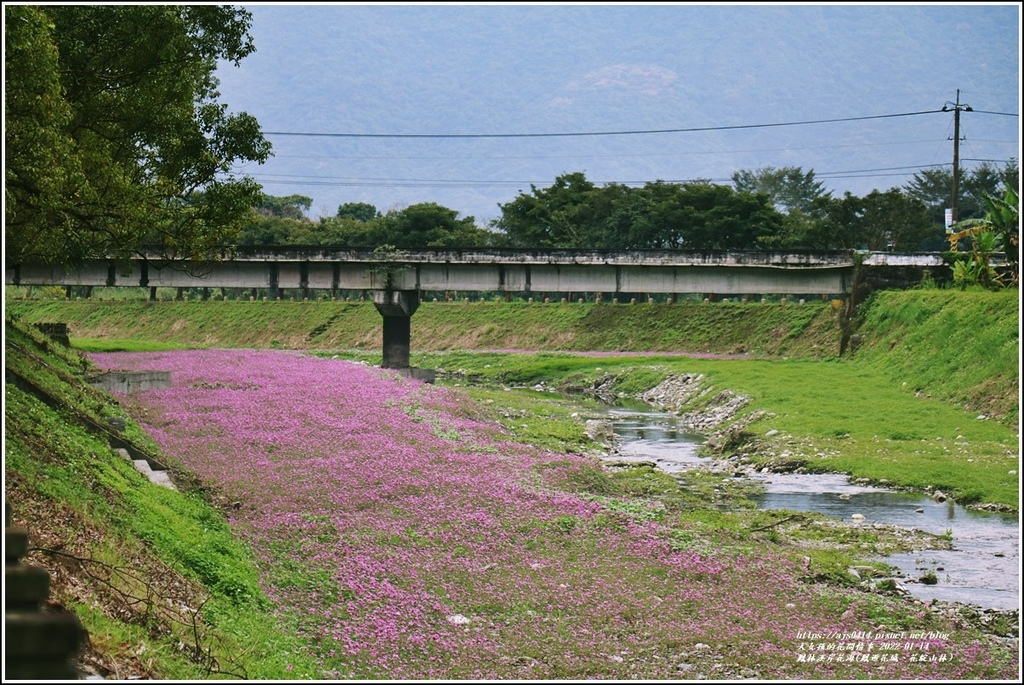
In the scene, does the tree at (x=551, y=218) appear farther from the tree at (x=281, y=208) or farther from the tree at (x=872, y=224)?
the tree at (x=281, y=208)

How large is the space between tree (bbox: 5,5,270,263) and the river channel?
11.9 meters

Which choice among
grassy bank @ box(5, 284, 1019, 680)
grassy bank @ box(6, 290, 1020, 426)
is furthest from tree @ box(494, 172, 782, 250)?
grassy bank @ box(5, 284, 1019, 680)

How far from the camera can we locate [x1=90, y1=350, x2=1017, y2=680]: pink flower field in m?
11.7

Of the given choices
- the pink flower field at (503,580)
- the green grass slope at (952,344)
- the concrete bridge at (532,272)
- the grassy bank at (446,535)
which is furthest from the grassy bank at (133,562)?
the concrete bridge at (532,272)

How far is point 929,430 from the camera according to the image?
28.8m

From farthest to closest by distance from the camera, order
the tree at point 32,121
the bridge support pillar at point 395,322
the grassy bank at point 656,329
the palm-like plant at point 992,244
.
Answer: the bridge support pillar at point 395,322
the palm-like plant at point 992,244
the grassy bank at point 656,329
the tree at point 32,121

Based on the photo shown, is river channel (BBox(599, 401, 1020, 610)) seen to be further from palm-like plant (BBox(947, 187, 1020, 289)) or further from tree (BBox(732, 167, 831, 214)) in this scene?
tree (BBox(732, 167, 831, 214))

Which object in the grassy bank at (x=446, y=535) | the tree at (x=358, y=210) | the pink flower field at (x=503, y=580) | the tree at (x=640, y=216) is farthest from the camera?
the tree at (x=358, y=210)

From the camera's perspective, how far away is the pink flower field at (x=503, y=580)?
11672 mm

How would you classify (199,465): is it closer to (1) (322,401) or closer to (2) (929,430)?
(1) (322,401)

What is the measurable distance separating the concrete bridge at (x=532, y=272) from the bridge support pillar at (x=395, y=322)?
45 millimetres

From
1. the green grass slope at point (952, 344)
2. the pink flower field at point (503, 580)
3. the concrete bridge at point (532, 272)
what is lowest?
the pink flower field at point (503, 580)

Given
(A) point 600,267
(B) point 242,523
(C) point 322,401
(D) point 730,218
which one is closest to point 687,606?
(B) point 242,523

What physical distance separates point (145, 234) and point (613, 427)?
15228mm
